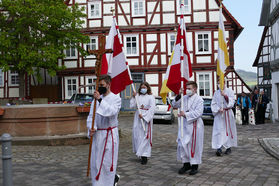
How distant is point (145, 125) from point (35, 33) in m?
16.8

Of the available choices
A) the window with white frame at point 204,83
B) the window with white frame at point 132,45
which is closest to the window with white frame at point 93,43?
the window with white frame at point 132,45

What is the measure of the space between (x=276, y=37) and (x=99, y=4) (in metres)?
13.4

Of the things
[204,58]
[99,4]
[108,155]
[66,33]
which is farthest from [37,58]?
[108,155]

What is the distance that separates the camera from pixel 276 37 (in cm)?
1886

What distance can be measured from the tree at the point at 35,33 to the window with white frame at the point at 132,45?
3.56 m

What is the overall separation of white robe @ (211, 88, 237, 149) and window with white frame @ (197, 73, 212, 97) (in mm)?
15700

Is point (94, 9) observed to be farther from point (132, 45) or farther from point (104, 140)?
point (104, 140)

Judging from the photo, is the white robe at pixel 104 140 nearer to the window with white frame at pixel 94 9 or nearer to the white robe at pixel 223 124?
the white robe at pixel 223 124

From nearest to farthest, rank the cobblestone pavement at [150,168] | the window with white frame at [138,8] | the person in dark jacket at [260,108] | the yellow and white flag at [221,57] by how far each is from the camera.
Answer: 1. the cobblestone pavement at [150,168]
2. the yellow and white flag at [221,57]
3. the person in dark jacket at [260,108]
4. the window with white frame at [138,8]

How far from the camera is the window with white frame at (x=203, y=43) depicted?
24.4m

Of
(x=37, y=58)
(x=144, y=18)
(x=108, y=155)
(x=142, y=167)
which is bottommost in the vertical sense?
(x=142, y=167)

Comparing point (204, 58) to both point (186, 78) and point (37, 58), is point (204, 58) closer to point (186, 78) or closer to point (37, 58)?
point (37, 58)

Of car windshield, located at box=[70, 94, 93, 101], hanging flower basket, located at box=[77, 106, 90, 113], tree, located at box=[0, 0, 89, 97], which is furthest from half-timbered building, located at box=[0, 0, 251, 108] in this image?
hanging flower basket, located at box=[77, 106, 90, 113]

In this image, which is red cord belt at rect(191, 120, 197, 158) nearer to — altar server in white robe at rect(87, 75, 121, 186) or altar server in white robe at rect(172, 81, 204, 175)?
altar server in white robe at rect(172, 81, 204, 175)
